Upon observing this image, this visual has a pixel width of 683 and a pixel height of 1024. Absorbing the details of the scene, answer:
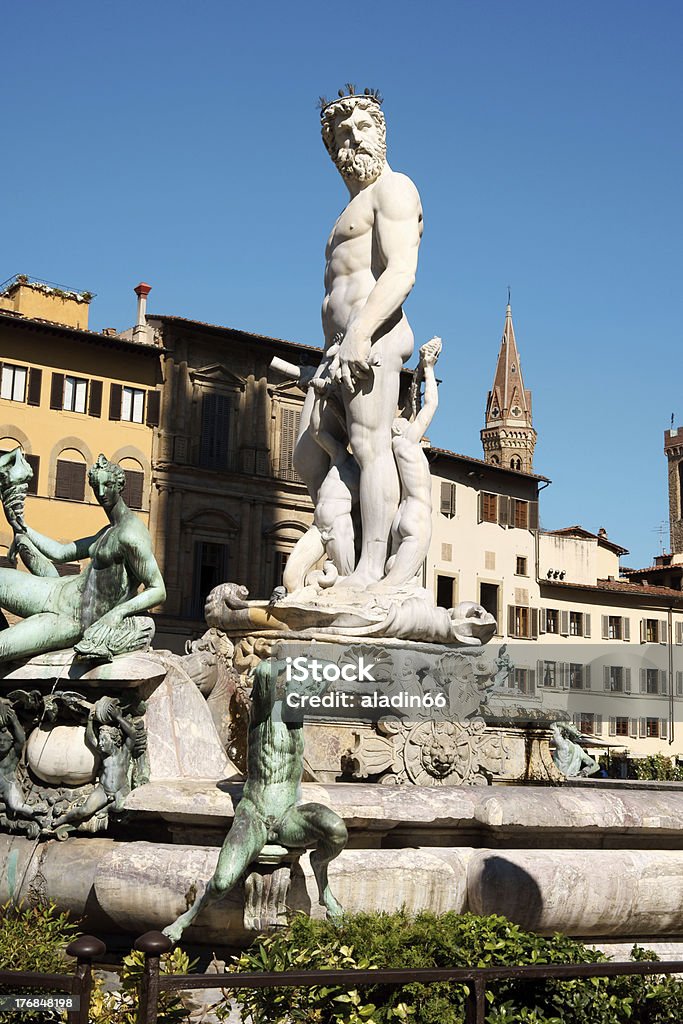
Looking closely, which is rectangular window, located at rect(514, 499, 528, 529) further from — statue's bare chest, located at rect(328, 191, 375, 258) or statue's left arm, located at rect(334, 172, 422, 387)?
statue's left arm, located at rect(334, 172, 422, 387)

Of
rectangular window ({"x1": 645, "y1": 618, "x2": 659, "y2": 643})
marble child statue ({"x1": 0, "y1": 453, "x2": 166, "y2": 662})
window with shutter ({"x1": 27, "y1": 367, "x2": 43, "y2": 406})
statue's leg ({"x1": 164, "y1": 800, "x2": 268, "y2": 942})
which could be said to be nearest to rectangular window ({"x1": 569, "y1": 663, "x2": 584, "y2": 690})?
rectangular window ({"x1": 645, "y1": 618, "x2": 659, "y2": 643})

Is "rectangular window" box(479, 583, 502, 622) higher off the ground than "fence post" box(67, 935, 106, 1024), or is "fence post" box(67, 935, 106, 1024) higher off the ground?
"rectangular window" box(479, 583, 502, 622)

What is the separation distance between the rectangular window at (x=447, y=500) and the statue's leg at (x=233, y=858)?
1784 inches

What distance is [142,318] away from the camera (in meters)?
46.0

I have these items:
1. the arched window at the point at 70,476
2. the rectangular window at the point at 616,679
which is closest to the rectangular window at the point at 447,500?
the rectangular window at the point at 616,679

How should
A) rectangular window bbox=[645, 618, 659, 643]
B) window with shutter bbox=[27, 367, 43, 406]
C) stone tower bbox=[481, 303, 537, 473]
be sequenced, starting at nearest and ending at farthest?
window with shutter bbox=[27, 367, 43, 406]
rectangular window bbox=[645, 618, 659, 643]
stone tower bbox=[481, 303, 537, 473]

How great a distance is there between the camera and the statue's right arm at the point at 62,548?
6652 mm

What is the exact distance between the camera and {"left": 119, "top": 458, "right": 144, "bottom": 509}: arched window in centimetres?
4288

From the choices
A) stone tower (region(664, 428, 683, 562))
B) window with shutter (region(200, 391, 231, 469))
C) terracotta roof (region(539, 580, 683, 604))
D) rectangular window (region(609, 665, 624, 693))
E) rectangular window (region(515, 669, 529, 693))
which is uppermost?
stone tower (region(664, 428, 683, 562))

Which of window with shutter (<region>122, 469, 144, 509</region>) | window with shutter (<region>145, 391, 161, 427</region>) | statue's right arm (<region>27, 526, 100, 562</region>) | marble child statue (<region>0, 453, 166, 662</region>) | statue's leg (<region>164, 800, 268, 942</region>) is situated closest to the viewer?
statue's leg (<region>164, 800, 268, 942</region>)

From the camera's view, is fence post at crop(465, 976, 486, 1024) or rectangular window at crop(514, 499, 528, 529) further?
rectangular window at crop(514, 499, 528, 529)

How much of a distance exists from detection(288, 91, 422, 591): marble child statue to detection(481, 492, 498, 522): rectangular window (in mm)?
43106

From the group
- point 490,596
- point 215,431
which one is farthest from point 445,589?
point 215,431

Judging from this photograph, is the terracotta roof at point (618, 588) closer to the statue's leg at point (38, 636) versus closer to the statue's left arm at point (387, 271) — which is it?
the statue's left arm at point (387, 271)
